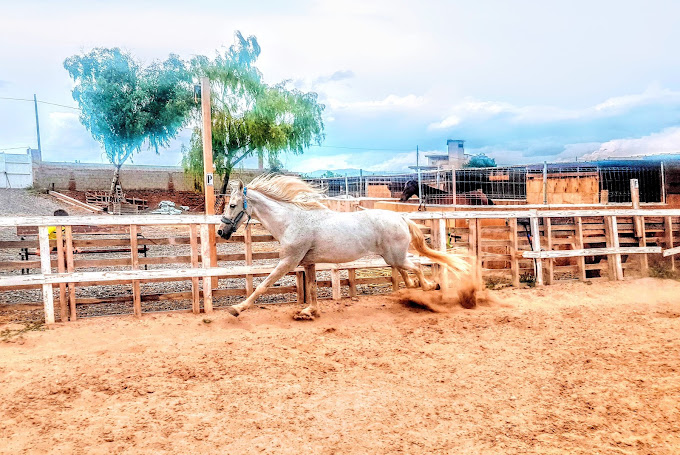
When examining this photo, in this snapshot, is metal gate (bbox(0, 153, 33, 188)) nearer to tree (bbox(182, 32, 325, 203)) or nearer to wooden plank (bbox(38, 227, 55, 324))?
tree (bbox(182, 32, 325, 203))

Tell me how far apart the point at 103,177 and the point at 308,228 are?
37241 millimetres

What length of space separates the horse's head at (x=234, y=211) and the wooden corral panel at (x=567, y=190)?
35.7ft

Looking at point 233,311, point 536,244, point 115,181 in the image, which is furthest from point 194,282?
point 115,181

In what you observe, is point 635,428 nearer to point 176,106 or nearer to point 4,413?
point 4,413

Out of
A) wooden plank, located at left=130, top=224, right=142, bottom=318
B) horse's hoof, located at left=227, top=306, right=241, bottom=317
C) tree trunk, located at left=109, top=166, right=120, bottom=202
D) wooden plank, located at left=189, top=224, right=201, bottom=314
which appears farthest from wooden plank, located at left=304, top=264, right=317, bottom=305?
tree trunk, located at left=109, top=166, right=120, bottom=202

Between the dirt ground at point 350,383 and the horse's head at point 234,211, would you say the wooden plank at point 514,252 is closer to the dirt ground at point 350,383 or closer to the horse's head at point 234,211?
the dirt ground at point 350,383

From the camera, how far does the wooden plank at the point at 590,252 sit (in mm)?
8393

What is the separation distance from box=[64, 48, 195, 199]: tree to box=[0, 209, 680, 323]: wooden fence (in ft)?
67.7

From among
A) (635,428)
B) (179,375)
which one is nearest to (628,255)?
(635,428)

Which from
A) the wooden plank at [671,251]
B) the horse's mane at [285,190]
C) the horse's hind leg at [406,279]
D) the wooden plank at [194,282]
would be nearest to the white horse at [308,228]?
the horse's mane at [285,190]

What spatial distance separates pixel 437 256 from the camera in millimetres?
7137

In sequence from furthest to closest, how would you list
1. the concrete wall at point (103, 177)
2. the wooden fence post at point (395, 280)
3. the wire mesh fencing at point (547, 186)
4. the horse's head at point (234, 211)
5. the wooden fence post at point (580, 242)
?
the concrete wall at point (103, 177) < the wire mesh fencing at point (547, 186) < the wooden fence post at point (580, 242) < the wooden fence post at point (395, 280) < the horse's head at point (234, 211)

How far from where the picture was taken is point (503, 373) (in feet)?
13.9

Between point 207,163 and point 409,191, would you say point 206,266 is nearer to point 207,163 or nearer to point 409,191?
point 207,163
